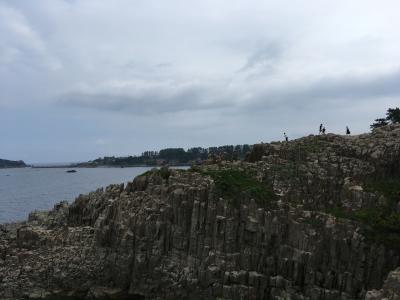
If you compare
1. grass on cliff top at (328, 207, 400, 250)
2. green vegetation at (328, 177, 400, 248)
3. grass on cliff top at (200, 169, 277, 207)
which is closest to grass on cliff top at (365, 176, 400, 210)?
green vegetation at (328, 177, 400, 248)

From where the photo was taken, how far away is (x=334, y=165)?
1945 inches

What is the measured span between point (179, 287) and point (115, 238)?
8259 mm

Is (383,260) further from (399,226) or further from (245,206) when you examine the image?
(245,206)

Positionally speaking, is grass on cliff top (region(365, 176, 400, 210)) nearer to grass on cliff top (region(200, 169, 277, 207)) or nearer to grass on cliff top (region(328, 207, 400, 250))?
grass on cliff top (region(328, 207, 400, 250))

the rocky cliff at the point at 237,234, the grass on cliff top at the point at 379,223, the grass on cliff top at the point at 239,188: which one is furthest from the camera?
the grass on cliff top at the point at 239,188

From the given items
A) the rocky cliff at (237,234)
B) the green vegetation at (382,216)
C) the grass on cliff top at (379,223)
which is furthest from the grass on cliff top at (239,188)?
the grass on cliff top at (379,223)

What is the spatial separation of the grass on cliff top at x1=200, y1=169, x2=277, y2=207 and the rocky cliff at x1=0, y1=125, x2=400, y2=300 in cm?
11

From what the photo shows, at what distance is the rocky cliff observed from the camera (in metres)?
38.5

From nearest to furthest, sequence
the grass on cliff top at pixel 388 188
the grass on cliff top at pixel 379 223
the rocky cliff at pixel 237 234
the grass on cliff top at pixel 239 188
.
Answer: the grass on cliff top at pixel 379 223 < the rocky cliff at pixel 237 234 < the grass on cliff top at pixel 388 188 < the grass on cliff top at pixel 239 188

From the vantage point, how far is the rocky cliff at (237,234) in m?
38.5

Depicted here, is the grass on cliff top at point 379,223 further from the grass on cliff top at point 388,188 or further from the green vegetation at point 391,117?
the green vegetation at point 391,117

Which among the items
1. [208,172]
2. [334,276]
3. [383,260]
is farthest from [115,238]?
[383,260]

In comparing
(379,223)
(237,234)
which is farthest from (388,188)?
(237,234)

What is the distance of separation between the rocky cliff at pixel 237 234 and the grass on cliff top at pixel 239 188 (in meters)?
0.11
